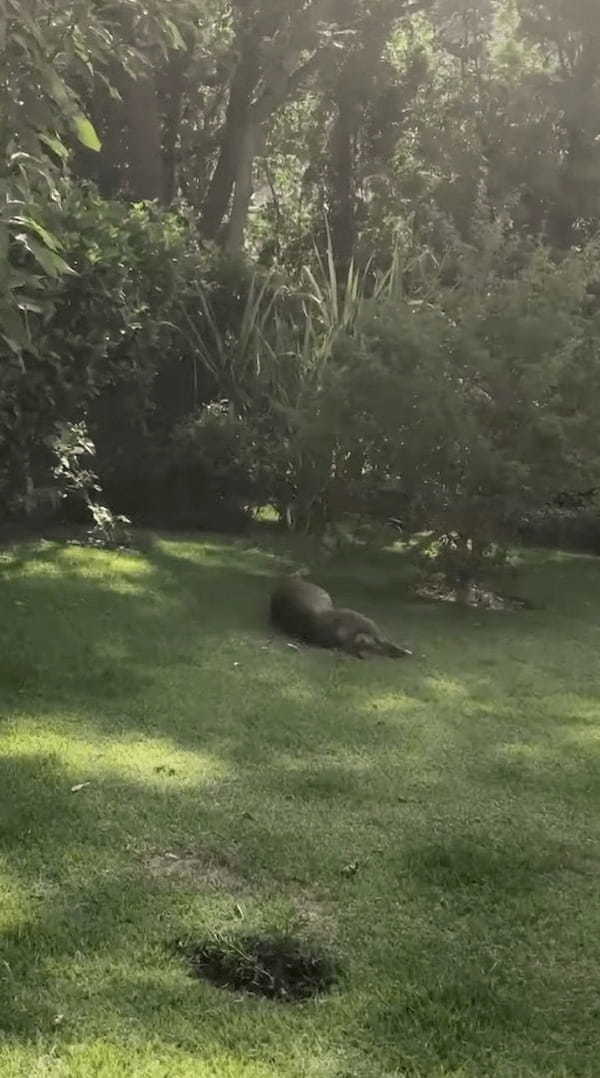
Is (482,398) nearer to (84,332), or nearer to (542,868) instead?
(84,332)

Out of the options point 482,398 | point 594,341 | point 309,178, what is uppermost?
point 309,178

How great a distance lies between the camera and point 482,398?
873 centimetres

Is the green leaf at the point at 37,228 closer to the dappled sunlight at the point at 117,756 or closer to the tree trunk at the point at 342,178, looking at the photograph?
the dappled sunlight at the point at 117,756

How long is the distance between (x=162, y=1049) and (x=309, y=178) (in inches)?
856

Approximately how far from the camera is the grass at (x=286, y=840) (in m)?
3.02

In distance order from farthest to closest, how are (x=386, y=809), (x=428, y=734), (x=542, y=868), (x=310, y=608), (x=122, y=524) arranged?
(x=122, y=524) < (x=310, y=608) < (x=428, y=734) < (x=386, y=809) < (x=542, y=868)

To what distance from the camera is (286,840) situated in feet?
14.1

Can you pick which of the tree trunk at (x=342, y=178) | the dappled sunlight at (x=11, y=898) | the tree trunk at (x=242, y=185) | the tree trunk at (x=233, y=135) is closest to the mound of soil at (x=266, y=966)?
the dappled sunlight at (x=11, y=898)

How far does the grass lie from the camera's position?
119 inches

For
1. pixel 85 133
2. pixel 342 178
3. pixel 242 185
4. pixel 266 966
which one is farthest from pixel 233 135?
pixel 266 966

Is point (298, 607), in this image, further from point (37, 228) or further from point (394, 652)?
point (37, 228)

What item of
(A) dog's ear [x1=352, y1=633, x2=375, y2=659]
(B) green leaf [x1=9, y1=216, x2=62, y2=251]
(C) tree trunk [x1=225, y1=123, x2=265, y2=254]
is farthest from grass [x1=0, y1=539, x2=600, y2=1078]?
(C) tree trunk [x1=225, y1=123, x2=265, y2=254]

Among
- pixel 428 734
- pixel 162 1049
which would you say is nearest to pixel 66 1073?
pixel 162 1049

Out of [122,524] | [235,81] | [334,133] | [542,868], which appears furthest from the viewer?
[334,133]
